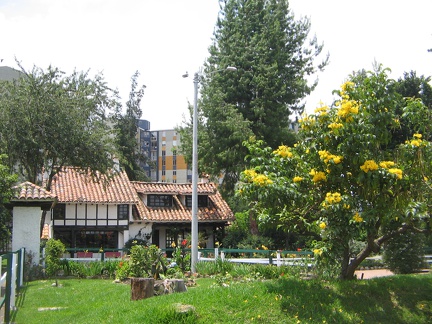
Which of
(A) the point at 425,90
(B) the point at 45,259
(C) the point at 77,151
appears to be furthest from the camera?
(A) the point at 425,90

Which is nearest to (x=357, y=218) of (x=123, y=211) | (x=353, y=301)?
(x=353, y=301)

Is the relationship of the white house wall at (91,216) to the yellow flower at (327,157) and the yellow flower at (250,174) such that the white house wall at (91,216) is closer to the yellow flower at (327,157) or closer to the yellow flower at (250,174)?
the yellow flower at (250,174)

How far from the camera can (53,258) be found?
1895 cm

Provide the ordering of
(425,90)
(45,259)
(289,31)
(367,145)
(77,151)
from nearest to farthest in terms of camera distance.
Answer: (367,145), (45,259), (77,151), (425,90), (289,31)

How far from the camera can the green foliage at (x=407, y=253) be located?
22781 millimetres

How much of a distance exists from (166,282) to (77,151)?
592 inches

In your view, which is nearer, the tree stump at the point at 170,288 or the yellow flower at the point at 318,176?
the yellow flower at the point at 318,176

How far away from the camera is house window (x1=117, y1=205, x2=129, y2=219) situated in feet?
118

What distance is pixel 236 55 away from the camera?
36.5 m

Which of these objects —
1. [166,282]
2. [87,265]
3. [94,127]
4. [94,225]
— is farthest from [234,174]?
[166,282]

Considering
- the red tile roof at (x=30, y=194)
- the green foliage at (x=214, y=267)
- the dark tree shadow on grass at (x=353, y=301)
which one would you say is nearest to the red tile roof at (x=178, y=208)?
the red tile roof at (x=30, y=194)

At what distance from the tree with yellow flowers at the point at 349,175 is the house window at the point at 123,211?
24684 millimetres

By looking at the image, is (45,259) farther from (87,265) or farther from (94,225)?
(94,225)

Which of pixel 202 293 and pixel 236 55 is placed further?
pixel 236 55
